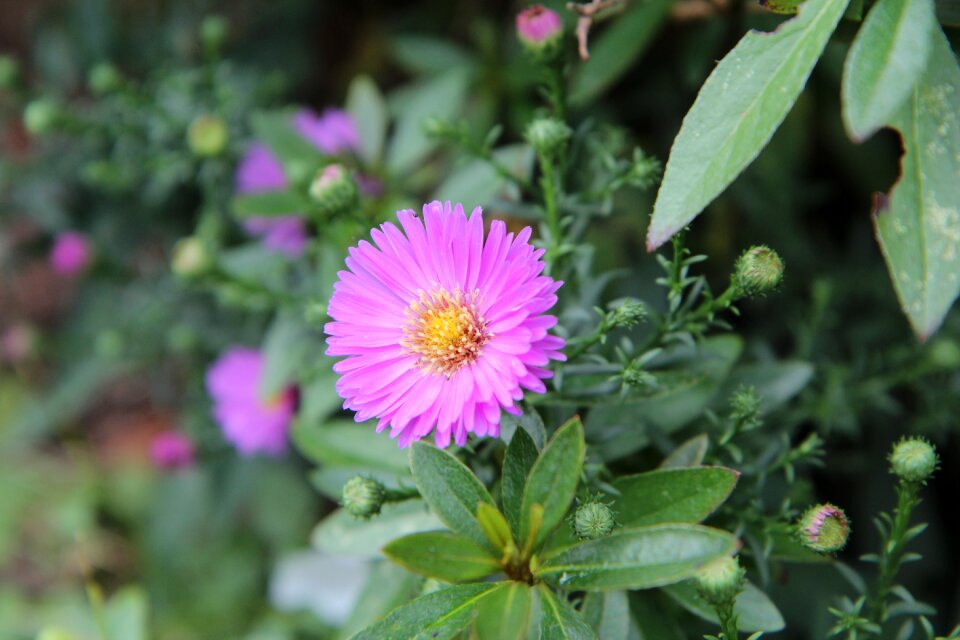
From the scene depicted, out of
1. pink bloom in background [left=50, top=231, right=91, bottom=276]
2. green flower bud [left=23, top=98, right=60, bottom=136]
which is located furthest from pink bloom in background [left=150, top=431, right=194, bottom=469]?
green flower bud [left=23, top=98, right=60, bottom=136]

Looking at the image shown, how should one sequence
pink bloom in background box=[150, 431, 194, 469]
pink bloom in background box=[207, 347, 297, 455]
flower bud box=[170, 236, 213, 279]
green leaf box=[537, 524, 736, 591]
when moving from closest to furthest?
green leaf box=[537, 524, 736, 591]
flower bud box=[170, 236, 213, 279]
pink bloom in background box=[207, 347, 297, 455]
pink bloom in background box=[150, 431, 194, 469]

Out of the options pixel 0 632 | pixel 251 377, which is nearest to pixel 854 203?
pixel 251 377

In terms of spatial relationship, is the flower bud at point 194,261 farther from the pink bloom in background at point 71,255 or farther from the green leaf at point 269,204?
the pink bloom in background at point 71,255

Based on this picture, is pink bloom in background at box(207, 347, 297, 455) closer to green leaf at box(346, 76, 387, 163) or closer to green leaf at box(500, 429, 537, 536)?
green leaf at box(346, 76, 387, 163)

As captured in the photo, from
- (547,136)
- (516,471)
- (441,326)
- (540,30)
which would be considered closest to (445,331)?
(441,326)

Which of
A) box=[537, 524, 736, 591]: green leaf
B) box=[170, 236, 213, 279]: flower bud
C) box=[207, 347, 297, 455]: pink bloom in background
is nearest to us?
box=[537, 524, 736, 591]: green leaf

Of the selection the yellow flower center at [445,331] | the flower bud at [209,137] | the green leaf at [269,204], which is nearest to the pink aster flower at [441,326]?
the yellow flower center at [445,331]
